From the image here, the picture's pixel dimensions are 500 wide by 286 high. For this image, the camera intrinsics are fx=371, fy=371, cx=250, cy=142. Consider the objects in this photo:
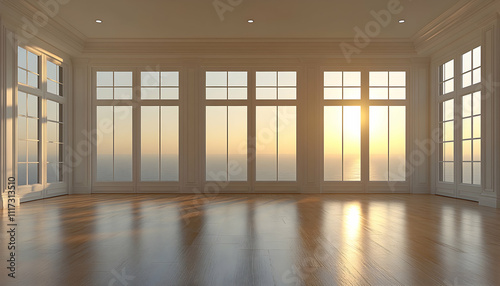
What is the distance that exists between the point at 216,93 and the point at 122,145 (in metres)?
2.51

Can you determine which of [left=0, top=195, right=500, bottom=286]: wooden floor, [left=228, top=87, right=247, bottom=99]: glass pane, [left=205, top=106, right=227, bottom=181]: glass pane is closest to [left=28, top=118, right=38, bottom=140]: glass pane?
[left=0, top=195, right=500, bottom=286]: wooden floor

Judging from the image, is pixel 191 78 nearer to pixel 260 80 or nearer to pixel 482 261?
pixel 260 80

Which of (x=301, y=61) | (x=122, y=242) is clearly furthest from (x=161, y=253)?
(x=301, y=61)

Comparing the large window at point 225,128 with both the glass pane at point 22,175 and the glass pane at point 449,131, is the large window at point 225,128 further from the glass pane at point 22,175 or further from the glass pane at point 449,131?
the glass pane at point 449,131

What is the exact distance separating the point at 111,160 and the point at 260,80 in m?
3.96

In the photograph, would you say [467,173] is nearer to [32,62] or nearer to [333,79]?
[333,79]

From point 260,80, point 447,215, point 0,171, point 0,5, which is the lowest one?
point 447,215

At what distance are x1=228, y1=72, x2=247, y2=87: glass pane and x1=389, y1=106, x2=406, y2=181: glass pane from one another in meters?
3.54

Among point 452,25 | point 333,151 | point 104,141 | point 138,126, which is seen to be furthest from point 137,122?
point 452,25

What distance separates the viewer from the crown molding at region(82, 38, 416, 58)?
8367 mm

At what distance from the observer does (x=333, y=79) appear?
28.8 ft

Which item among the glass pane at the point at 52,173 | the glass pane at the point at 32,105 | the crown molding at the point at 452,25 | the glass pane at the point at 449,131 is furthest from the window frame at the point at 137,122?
the glass pane at the point at 449,131

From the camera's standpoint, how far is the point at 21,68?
22.2 ft

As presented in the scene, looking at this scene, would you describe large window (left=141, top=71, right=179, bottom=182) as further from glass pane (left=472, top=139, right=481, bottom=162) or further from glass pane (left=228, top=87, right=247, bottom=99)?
glass pane (left=472, top=139, right=481, bottom=162)
